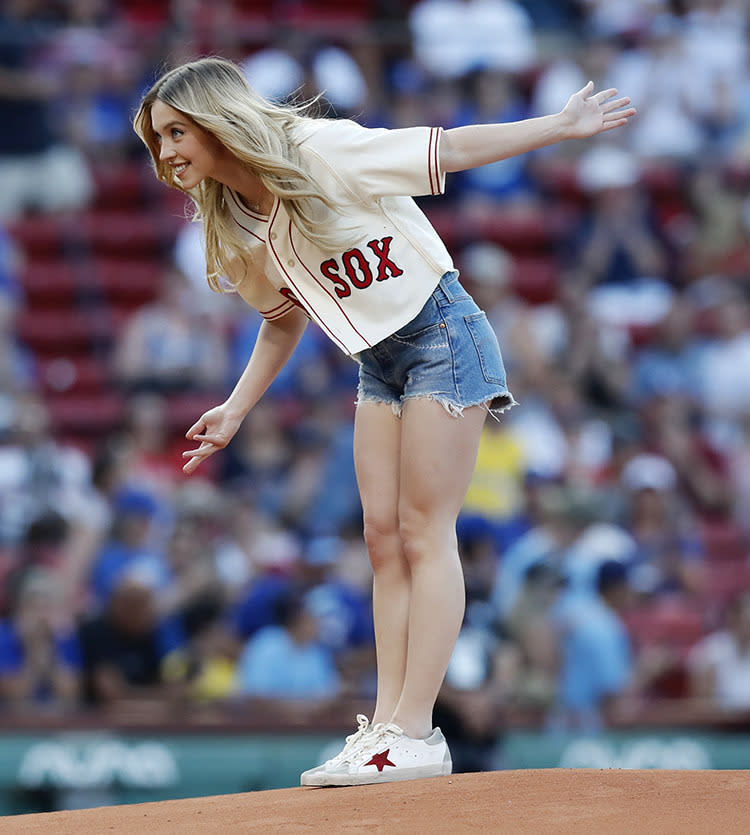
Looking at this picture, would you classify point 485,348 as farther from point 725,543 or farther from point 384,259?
point 725,543

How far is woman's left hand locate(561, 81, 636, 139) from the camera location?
3637 millimetres

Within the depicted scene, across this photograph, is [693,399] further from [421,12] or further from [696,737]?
[421,12]

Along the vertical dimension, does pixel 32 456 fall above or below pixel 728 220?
below

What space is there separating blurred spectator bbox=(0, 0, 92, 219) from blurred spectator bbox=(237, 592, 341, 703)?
13.9ft

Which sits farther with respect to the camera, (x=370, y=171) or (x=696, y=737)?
(x=696, y=737)

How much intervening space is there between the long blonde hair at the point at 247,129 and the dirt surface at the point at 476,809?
1.42 metres

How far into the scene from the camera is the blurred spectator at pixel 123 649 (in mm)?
6875

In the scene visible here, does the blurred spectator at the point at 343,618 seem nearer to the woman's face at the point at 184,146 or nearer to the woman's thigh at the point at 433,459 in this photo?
the woman's thigh at the point at 433,459

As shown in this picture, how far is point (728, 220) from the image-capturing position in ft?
34.6

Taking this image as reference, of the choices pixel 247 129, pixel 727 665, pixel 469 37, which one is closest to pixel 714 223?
pixel 469 37

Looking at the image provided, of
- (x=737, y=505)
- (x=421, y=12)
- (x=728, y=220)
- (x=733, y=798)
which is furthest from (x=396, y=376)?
(x=421, y=12)

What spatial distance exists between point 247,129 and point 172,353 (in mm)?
5209

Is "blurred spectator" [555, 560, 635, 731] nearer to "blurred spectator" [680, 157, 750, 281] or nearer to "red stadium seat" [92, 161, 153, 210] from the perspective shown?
"blurred spectator" [680, 157, 750, 281]

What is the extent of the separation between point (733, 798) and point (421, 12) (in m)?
8.82
